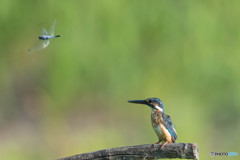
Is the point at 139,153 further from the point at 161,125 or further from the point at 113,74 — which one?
the point at 113,74

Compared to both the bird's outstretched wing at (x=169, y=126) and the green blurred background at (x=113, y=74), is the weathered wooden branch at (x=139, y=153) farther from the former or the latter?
the green blurred background at (x=113, y=74)

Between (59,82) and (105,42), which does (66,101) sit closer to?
(59,82)

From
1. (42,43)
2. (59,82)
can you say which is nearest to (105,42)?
(59,82)

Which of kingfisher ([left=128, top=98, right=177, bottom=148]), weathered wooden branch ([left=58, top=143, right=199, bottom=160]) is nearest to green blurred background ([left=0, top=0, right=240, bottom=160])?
kingfisher ([left=128, top=98, right=177, bottom=148])

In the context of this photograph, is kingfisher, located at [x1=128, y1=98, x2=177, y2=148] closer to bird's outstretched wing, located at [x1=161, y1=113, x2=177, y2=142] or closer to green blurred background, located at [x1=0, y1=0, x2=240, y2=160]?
bird's outstretched wing, located at [x1=161, y1=113, x2=177, y2=142]

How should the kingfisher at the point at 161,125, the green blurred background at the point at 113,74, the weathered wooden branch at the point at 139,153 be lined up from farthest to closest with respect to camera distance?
the green blurred background at the point at 113,74
the kingfisher at the point at 161,125
the weathered wooden branch at the point at 139,153

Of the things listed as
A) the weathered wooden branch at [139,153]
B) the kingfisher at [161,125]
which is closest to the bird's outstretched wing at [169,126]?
the kingfisher at [161,125]

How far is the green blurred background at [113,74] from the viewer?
5504 mm

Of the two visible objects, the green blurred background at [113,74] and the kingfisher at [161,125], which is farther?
the green blurred background at [113,74]

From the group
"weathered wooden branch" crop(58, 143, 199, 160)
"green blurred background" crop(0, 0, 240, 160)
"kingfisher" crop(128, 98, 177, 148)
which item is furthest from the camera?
"green blurred background" crop(0, 0, 240, 160)

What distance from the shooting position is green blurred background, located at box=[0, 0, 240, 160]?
5.50m

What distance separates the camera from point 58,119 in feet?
17.8

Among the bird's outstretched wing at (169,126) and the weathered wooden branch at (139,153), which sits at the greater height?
the bird's outstretched wing at (169,126)

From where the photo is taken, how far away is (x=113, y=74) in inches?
221
